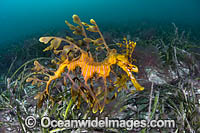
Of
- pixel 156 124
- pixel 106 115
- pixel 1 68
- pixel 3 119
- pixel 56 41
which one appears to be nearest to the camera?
pixel 56 41

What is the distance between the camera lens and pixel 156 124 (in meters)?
1.37

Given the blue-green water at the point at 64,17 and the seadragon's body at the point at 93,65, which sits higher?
the blue-green water at the point at 64,17

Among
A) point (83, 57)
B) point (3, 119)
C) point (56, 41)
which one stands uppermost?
point (56, 41)

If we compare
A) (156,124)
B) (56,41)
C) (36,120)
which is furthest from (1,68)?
(156,124)

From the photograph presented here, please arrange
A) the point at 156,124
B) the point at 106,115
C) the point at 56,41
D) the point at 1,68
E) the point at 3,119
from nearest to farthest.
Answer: the point at 56,41 → the point at 156,124 → the point at 106,115 → the point at 3,119 → the point at 1,68

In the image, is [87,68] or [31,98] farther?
[31,98]

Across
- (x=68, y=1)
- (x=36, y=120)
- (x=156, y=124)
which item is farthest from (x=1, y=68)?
(x=68, y=1)

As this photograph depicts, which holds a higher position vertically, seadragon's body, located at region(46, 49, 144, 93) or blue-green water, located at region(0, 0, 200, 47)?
blue-green water, located at region(0, 0, 200, 47)

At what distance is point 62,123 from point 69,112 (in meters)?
0.19

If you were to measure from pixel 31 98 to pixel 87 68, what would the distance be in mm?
1578

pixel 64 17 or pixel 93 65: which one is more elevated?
pixel 64 17

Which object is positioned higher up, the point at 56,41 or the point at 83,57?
the point at 56,41

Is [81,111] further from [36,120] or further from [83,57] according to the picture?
[83,57]

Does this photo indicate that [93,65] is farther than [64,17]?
No
